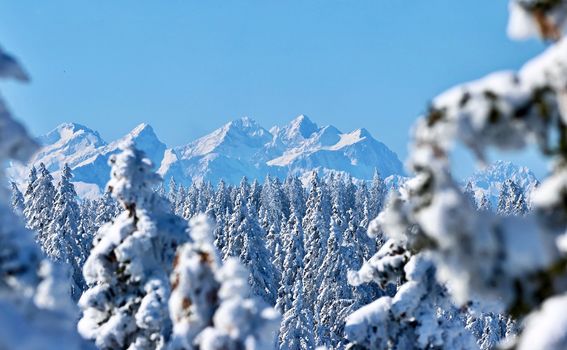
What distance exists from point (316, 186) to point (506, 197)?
4249cm

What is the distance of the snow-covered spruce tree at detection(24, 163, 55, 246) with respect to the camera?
180ft

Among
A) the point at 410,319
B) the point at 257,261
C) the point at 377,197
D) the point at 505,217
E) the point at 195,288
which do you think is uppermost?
the point at 377,197

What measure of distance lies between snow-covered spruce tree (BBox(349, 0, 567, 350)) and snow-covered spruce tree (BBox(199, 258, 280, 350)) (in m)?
3.07

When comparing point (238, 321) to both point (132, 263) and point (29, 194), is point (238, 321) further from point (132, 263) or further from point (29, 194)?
point (29, 194)

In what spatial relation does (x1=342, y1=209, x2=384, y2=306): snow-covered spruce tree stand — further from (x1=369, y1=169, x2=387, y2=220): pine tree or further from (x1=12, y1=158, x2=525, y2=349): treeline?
(x1=369, y1=169, x2=387, y2=220): pine tree

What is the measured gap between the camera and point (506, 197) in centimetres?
11681

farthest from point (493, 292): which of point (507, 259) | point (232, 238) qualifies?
point (232, 238)

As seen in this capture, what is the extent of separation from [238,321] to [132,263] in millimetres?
6551

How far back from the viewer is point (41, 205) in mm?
56094

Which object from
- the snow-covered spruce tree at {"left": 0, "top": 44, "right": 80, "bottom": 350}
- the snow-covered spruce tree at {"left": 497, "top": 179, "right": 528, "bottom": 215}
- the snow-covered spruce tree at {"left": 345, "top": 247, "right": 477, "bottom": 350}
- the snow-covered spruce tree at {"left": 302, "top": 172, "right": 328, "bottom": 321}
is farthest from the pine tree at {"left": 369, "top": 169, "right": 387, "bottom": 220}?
the snow-covered spruce tree at {"left": 0, "top": 44, "right": 80, "bottom": 350}

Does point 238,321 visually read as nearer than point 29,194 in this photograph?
Yes

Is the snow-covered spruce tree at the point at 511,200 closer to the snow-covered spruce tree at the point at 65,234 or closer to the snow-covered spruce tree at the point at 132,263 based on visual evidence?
the snow-covered spruce tree at the point at 65,234

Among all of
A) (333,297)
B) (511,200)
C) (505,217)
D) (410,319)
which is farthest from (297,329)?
(511,200)

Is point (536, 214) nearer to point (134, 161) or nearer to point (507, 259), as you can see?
point (507, 259)
